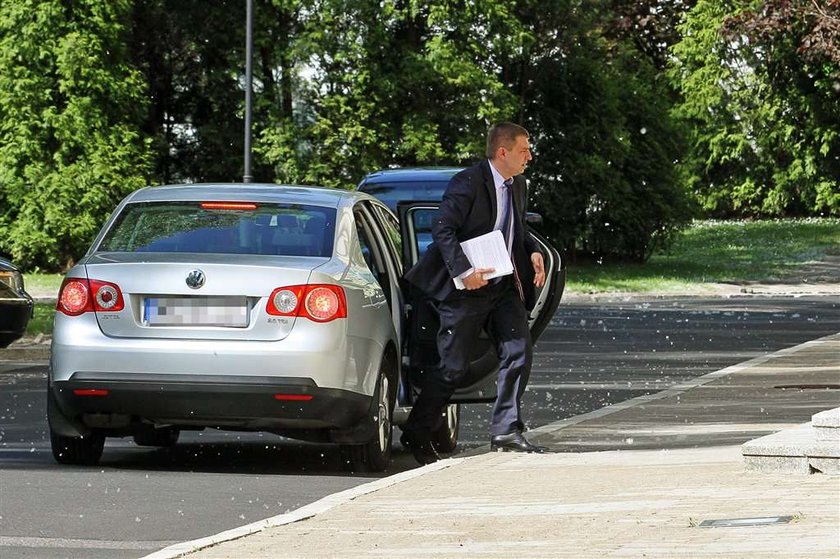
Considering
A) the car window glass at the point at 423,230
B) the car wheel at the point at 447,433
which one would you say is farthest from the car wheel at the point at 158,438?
the car window glass at the point at 423,230

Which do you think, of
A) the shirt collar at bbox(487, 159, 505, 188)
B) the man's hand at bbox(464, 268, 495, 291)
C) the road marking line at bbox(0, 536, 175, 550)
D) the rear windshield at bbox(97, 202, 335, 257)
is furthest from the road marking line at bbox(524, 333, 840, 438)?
the road marking line at bbox(0, 536, 175, 550)

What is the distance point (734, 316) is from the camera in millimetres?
30734

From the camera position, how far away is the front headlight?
19.0 metres

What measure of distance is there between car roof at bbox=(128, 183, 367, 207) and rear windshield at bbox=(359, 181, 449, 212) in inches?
511

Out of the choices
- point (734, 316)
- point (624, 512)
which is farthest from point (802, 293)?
point (624, 512)

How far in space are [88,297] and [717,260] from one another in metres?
41.1

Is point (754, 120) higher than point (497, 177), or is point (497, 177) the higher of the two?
point (497, 177)

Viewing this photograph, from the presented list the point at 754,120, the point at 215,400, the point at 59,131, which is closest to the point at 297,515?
the point at 215,400

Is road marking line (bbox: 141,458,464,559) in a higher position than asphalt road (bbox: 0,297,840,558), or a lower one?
higher

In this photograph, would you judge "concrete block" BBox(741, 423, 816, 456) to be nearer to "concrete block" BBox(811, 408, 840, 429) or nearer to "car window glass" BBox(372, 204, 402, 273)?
"concrete block" BBox(811, 408, 840, 429)

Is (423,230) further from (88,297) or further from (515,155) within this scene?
(88,297)

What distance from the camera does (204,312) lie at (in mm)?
10430

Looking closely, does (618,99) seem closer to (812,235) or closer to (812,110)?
(812,235)

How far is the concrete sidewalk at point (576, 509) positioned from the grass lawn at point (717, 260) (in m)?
20.4
